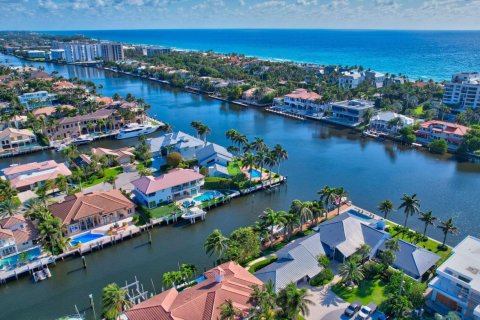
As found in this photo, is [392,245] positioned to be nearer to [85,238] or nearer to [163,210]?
[163,210]

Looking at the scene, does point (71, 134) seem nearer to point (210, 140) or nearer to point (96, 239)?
point (210, 140)

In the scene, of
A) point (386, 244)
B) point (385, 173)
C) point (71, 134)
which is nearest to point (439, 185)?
point (385, 173)

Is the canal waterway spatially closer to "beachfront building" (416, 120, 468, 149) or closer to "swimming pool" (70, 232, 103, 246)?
"swimming pool" (70, 232, 103, 246)

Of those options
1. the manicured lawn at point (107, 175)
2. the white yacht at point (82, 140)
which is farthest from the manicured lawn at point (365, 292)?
the white yacht at point (82, 140)

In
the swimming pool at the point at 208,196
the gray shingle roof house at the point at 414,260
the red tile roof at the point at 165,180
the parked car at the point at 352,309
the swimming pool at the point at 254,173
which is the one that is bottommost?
the swimming pool at the point at 208,196

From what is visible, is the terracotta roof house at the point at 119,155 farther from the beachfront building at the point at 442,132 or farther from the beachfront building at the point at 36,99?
the beachfront building at the point at 442,132

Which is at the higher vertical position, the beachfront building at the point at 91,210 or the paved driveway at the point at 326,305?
the beachfront building at the point at 91,210
